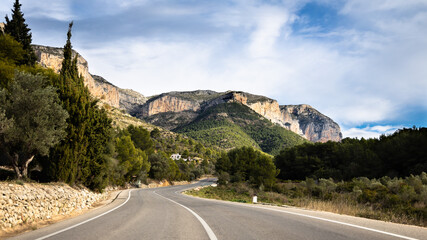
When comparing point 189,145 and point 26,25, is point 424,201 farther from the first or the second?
point 189,145

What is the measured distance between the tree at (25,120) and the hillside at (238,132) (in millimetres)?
119779

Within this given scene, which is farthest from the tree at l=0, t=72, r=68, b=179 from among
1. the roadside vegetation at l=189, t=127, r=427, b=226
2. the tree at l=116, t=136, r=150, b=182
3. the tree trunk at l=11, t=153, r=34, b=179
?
the tree at l=116, t=136, r=150, b=182

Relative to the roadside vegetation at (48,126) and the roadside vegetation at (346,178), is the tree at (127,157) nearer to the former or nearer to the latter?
the roadside vegetation at (346,178)

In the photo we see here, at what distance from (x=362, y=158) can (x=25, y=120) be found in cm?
5291

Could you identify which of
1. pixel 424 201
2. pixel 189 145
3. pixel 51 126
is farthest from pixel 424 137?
pixel 189 145

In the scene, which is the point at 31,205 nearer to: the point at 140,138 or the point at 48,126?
the point at 48,126

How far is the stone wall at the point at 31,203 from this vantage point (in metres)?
9.23

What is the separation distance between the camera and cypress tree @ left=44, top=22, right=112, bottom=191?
658 inches

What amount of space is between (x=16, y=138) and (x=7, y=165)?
7.35m

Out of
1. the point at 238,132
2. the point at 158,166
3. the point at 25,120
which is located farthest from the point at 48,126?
the point at 238,132

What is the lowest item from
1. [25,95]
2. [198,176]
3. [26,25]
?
[198,176]

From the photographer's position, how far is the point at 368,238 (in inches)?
203

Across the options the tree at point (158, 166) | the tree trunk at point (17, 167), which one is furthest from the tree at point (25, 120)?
the tree at point (158, 166)

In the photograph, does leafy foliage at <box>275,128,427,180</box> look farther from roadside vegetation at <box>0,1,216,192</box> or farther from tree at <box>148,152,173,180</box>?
roadside vegetation at <box>0,1,216,192</box>
